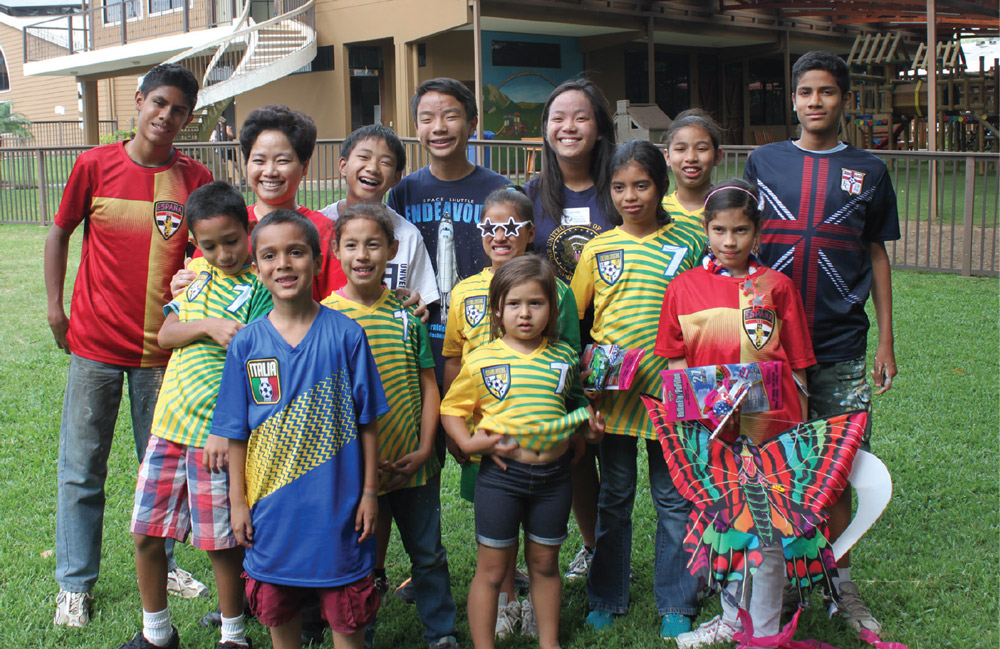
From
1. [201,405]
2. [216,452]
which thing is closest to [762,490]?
[216,452]

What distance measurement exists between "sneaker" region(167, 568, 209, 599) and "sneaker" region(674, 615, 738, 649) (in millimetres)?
1888

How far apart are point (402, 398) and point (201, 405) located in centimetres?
65

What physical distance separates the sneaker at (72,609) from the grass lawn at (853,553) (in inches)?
1.7

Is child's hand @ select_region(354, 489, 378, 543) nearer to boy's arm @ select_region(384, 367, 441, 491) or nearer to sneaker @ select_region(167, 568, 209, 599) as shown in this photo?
boy's arm @ select_region(384, 367, 441, 491)

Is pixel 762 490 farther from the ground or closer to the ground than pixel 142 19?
closer to the ground

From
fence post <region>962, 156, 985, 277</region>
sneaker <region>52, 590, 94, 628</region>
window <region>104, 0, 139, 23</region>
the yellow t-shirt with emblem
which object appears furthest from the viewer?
window <region>104, 0, 139, 23</region>

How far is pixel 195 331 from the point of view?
297 cm

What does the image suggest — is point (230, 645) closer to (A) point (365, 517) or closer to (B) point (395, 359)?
(A) point (365, 517)

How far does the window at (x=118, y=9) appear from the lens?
76.8 feet

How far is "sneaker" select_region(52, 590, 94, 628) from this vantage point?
3438 millimetres

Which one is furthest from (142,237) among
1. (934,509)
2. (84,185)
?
(934,509)

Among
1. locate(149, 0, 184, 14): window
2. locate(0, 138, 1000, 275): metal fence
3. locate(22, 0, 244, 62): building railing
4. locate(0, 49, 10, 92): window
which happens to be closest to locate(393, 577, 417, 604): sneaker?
locate(0, 138, 1000, 275): metal fence

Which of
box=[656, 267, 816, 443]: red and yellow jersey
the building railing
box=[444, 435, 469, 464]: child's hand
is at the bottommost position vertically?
box=[444, 435, 469, 464]: child's hand

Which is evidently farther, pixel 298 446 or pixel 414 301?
pixel 414 301
